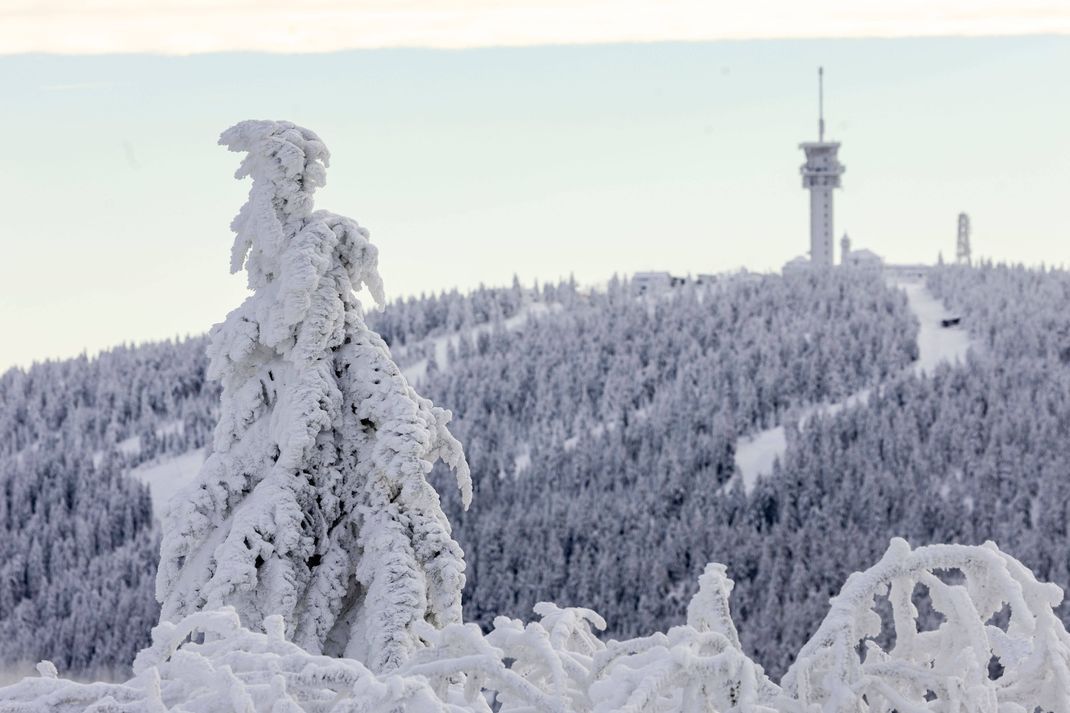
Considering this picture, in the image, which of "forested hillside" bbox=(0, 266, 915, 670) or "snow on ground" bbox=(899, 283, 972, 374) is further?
"snow on ground" bbox=(899, 283, 972, 374)

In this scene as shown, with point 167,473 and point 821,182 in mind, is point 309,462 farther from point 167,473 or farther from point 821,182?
point 821,182

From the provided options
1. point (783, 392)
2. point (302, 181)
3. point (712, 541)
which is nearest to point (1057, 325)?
point (783, 392)

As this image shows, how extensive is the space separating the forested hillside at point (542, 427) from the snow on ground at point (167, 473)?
136 centimetres

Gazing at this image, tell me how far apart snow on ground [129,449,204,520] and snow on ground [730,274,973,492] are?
39.3 m

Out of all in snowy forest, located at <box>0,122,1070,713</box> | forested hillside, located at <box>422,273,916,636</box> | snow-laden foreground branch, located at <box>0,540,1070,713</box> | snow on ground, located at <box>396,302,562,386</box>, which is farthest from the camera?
snow on ground, located at <box>396,302,562,386</box>

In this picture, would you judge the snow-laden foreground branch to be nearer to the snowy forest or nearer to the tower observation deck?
the snowy forest

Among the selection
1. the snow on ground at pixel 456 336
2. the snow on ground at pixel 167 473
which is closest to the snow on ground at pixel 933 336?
the snow on ground at pixel 456 336

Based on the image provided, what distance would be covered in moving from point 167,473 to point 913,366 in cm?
5614

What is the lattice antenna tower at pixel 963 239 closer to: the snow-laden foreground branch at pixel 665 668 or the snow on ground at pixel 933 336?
the snow on ground at pixel 933 336

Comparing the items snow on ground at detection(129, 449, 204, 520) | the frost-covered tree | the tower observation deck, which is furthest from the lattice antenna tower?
the frost-covered tree

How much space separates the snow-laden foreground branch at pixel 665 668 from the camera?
4.35 metres

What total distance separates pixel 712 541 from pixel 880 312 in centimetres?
4003

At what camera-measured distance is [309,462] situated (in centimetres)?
1073

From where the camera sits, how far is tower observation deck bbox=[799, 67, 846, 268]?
532 feet
